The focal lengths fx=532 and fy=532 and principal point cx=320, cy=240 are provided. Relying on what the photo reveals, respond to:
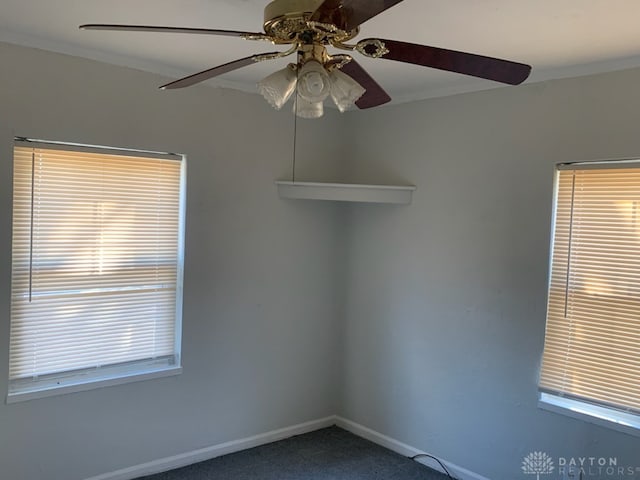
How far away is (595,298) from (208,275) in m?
2.19

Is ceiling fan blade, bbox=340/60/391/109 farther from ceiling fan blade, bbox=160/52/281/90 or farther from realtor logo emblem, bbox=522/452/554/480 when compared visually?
realtor logo emblem, bbox=522/452/554/480

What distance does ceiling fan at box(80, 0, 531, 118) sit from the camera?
140cm

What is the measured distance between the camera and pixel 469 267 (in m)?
3.22

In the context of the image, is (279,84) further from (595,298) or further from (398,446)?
(398,446)

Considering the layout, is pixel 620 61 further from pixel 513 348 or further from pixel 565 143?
pixel 513 348

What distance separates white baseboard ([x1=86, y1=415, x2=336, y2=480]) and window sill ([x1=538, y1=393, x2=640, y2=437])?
1688 millimetres

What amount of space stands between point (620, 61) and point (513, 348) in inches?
62.1

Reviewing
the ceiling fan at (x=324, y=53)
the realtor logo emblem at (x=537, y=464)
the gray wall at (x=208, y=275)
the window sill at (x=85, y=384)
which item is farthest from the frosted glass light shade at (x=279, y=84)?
the realtor logo emblem at (x=537, y=464)

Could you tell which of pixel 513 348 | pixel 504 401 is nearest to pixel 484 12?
pixel 513 348

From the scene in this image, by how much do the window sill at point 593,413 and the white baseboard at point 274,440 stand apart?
68 centimetres

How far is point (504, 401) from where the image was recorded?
304 centimetres

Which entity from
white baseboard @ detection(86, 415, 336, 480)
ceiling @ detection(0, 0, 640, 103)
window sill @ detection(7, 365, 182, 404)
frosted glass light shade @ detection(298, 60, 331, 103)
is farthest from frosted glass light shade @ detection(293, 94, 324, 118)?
white baseboard @ detection(86, 415, 336, 480)

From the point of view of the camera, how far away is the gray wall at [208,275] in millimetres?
2723

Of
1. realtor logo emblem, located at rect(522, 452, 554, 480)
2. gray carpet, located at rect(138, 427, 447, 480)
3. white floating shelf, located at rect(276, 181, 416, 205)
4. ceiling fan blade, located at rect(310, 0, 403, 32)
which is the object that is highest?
ceiling fan blade, located at rect(310, 0, 403, 32)
